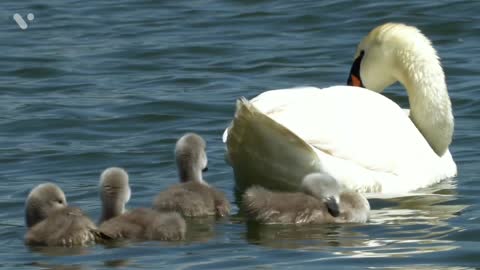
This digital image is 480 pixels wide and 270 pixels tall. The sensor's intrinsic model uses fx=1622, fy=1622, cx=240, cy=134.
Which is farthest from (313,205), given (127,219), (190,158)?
(127,219)

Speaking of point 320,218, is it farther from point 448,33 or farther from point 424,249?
point 448,33

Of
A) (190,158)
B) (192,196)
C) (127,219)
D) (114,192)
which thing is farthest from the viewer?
(190,158)

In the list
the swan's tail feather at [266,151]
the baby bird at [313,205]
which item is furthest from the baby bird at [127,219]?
the swan's tail feather at [266,151]

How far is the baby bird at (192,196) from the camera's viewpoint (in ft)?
29.5

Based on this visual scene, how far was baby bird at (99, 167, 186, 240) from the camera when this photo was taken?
8.42m

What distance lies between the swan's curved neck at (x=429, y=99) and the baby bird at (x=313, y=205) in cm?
174

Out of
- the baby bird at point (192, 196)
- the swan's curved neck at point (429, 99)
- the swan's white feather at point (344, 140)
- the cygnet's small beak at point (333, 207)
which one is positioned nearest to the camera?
the cygnet's small beak at point (333, 207)

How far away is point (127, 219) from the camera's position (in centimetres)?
848

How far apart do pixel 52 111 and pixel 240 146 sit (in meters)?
3.74

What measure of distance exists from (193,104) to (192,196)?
4099mm

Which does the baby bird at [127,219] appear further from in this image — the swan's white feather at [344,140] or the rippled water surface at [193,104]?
the swan's white feather at [344,140]

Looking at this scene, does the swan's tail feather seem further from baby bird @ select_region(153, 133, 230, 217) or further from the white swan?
baby bird @ select_region(153, 133, 230, 217)

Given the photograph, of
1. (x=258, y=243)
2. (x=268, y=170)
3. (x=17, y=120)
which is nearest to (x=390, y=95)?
(x=17, y=120)

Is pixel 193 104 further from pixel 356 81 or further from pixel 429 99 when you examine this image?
pixel 429 99
